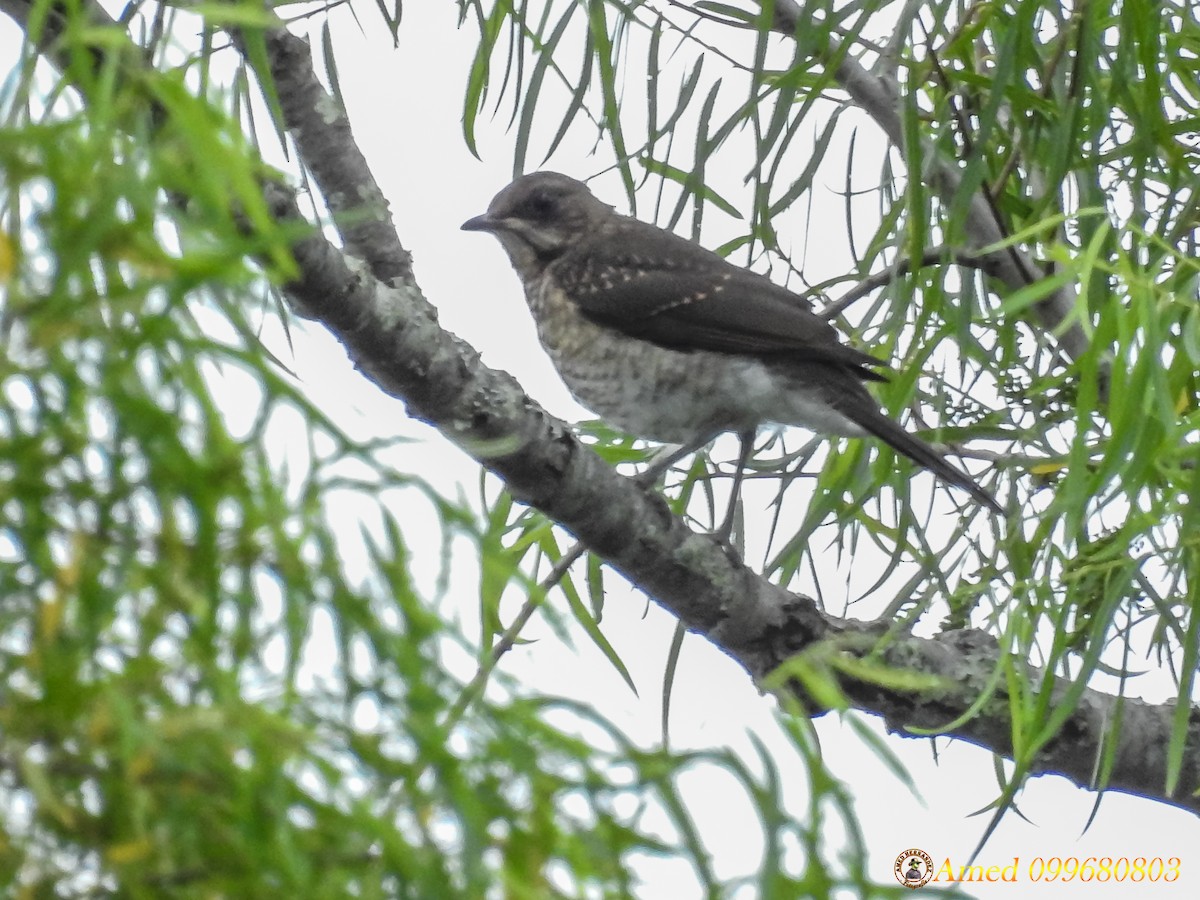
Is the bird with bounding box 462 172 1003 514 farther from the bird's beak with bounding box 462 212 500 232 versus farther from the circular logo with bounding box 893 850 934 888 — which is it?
the circular logo with bounding box 893 850 934 888

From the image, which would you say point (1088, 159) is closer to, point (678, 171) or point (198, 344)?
point (678, 171)

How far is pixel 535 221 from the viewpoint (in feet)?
14.1

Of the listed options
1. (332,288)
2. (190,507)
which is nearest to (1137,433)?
(332,288)

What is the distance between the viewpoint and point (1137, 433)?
172 centimetres

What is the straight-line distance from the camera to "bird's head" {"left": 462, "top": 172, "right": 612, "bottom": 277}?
4.25 m

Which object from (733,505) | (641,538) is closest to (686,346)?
(733,505)

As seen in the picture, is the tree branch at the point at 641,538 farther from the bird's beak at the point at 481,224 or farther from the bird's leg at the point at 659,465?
the bird's beak at the point at 481,224

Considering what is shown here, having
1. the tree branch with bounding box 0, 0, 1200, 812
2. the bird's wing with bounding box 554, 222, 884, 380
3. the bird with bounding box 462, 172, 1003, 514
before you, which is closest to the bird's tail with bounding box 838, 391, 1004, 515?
the tree branch with bounding box 0, 0, 1200, 812

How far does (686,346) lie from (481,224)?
2.58ft

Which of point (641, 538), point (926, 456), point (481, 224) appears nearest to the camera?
point (641, 538)

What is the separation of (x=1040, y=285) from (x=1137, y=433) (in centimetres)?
21

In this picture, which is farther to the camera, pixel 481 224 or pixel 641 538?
pixel 481 224

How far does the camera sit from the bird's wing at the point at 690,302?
3.60m

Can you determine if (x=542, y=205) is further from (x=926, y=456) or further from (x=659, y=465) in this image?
(x=926, y=456)
